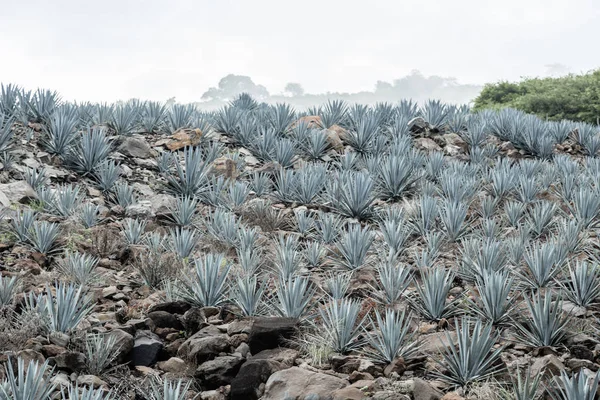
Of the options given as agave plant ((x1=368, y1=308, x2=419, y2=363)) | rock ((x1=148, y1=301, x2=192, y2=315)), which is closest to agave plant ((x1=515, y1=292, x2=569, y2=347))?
agave plant ((x1=368, y1=308, x2=419, y2=363))

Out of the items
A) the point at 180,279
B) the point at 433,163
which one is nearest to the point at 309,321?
the point at 180,279

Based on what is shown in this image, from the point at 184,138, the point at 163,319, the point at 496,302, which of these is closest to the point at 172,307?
the point at 163,319

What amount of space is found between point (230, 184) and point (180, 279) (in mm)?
2982

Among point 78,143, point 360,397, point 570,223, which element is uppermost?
point 78,143

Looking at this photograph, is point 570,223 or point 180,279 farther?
point 570,223

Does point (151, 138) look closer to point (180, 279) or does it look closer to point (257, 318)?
point (180, 279)

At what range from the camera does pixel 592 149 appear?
38.0ft

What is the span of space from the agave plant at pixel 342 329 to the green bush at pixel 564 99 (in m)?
16.9

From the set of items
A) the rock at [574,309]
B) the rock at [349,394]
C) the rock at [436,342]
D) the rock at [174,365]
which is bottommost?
the rock at [174,365]

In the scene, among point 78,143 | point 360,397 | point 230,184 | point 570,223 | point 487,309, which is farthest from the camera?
point 78,143

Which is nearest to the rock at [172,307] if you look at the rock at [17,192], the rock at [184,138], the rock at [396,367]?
the rock at [396,367]

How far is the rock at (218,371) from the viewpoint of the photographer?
3959 millimetres

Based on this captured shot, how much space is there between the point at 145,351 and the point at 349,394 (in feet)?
4.78

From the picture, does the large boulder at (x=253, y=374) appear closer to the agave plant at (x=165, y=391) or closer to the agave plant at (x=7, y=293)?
the agave plant at (x=165, y=391)
